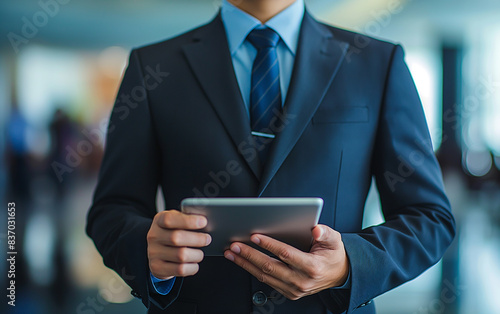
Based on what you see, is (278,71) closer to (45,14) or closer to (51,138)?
A: (51,138)

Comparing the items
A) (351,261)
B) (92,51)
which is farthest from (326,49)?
(92,51)

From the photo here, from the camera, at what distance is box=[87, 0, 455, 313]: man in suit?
1175 mm

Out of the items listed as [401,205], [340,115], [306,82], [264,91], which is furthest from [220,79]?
[401,205]

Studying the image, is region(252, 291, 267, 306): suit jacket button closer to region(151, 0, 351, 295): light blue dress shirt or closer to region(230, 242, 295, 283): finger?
region(230, 242, 295, 283): finger

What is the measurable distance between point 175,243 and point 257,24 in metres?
0.70

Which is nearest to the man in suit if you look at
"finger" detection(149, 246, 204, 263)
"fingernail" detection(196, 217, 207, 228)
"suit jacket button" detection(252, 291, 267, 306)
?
"suit jacket button" detection(252, 291, 267, 306)

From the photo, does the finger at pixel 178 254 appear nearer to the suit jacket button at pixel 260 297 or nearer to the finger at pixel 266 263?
the finger at pixel 266 263

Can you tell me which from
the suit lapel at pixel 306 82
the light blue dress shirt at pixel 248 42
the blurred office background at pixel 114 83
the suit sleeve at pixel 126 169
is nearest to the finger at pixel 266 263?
the suit lapel at pixel 306 82

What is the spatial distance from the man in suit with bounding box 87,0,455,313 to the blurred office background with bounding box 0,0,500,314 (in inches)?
203

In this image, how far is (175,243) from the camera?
94 centimetres

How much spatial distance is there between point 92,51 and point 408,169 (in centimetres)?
1151

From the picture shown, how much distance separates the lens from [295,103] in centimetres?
124

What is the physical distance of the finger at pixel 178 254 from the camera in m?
0.96

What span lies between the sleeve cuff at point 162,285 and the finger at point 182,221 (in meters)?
0.24
